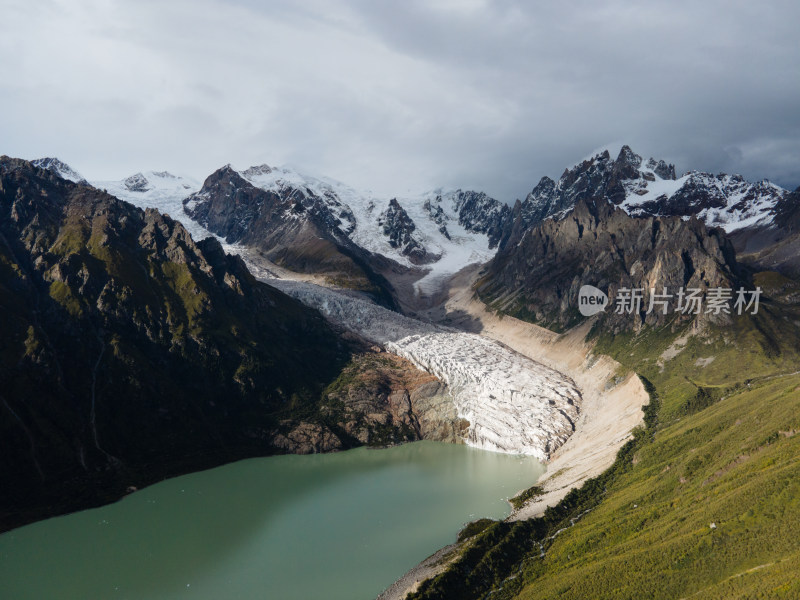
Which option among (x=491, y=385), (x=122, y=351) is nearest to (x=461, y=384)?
(x=491, y=385)

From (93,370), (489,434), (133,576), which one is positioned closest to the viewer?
(133,576)

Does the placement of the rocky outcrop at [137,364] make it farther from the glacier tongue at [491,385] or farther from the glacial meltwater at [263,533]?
the glacial meltwater at [263,533]

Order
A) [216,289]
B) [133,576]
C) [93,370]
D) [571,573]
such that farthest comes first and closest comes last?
[216,289] → [93,370] → [133,576] → [571,573]

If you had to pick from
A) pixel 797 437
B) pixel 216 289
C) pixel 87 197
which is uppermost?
pixel 87 197

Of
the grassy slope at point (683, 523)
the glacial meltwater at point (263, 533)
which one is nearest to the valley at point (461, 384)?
the grassy slope at point (683, 523)

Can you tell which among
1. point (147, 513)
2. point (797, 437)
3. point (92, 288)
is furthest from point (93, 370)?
point (797, 437)

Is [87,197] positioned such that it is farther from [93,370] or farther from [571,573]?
[571,573]
